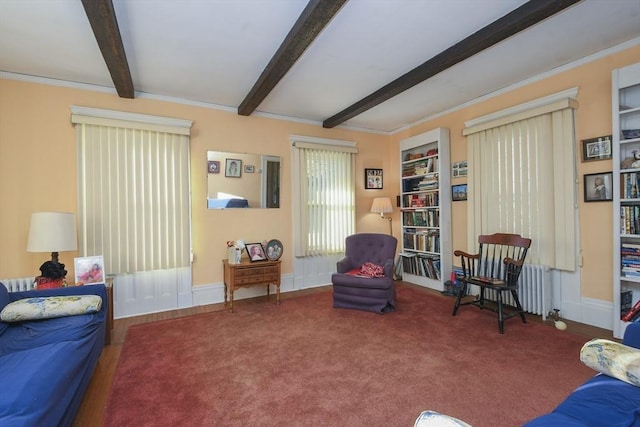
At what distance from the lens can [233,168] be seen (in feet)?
13.3

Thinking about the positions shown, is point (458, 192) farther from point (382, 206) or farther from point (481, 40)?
point (481, 40)

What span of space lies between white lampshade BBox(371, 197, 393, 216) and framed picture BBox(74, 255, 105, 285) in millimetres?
3728

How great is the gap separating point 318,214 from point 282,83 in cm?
201

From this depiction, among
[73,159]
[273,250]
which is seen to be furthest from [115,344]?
[73,159]

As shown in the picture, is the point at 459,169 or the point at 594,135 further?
the point at 459,169

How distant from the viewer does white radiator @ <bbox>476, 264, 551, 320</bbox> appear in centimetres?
315

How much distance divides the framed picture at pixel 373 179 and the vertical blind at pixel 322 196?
374mm

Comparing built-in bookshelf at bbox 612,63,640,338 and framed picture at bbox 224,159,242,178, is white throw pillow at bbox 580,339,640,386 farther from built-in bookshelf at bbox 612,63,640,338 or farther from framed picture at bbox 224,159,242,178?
framed picture at bbox 224,159,242,178

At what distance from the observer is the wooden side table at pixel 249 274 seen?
140 inches

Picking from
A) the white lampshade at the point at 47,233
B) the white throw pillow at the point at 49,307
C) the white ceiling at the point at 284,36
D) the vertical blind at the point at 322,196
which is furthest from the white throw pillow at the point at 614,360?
the white lampshade at the point at 47,233

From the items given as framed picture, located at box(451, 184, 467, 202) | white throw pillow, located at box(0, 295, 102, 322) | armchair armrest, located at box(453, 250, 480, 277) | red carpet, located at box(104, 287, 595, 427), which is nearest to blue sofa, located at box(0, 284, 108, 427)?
white throw pillow, located at box(0, 295, 102, 322)

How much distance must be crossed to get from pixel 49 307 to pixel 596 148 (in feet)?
15.5

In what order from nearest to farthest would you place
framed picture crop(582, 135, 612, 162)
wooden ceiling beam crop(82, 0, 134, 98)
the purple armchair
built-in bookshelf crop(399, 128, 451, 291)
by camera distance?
wooden ceiling beam crop(82, 0, 134, 98)
framed picture crop(582, 135, 612, 162)
the purple armchair
built-in bookshelf crop(399, 128, 451, 291)

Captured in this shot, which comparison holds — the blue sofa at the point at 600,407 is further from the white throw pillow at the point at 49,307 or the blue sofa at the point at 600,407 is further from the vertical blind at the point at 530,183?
the white throw pillow at the point at 49,307
